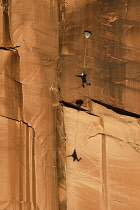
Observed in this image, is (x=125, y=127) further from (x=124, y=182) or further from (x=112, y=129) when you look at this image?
(x=124, y=182)

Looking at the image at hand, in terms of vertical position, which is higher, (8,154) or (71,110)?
(71,110)

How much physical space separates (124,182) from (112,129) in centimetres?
91

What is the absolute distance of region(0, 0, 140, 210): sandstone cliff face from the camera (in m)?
5.00

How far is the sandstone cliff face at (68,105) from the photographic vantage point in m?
5.00

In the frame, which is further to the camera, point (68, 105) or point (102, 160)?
point (68, 105)

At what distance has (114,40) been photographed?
5.06 m

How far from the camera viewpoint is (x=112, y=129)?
5008 mm

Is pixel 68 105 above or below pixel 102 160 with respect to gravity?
above

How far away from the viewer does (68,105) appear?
5.21 metres

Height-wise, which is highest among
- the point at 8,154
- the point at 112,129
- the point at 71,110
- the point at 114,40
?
the point at 114,40

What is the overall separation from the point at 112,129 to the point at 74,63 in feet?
4.30

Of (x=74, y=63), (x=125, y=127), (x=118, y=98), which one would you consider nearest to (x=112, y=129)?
(x=125, y=127)

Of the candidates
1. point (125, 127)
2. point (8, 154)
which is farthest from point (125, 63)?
point (8, 154)

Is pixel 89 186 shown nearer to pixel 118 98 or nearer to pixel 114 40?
pixel 118 98
